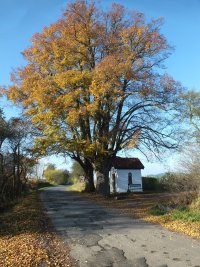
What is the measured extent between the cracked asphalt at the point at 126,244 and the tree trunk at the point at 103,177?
596 inches

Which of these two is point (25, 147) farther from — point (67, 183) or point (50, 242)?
point (67, 183)

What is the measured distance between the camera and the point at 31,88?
2931 cm

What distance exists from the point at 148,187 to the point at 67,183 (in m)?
55.4

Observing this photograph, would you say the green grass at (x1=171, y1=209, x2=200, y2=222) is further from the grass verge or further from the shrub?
the shrub

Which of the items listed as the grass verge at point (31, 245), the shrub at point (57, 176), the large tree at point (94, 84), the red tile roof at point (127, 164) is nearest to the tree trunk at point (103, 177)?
the large tree at point (94, 84)

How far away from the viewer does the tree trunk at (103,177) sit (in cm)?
3147

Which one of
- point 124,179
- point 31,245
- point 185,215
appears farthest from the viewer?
point 124,179

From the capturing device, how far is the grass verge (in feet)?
30.7

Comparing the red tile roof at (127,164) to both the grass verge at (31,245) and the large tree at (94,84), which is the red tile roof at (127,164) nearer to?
the large tree at (94,84)

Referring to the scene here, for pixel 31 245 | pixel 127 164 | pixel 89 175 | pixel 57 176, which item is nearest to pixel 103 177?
pixel 89 175

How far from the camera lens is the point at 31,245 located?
11.1 metres

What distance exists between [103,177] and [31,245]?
2122 centimetres

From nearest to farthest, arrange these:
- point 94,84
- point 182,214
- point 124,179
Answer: point 182,214 < point 94,84 < point 124,179

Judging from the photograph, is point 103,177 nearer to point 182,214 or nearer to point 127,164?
point 182,214
